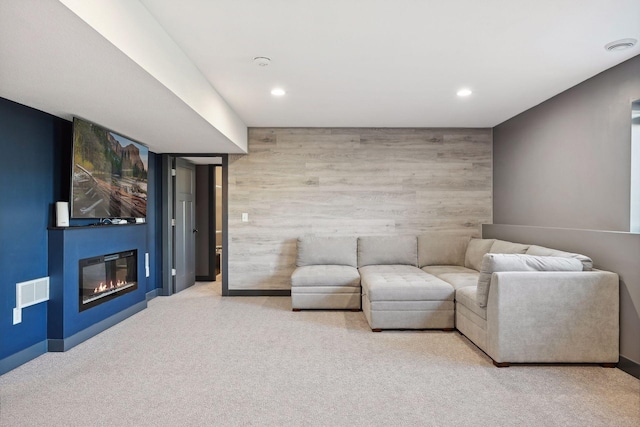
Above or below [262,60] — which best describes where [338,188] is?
below

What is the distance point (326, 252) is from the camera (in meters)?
5.25

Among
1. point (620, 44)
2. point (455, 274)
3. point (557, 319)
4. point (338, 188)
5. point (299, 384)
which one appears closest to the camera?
point (299, 384)

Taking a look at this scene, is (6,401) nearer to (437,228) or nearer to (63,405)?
(63,405)

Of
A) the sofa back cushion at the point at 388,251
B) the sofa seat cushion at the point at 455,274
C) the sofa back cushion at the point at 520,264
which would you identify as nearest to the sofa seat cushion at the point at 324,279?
the sofa back cushion at the point at 388,251

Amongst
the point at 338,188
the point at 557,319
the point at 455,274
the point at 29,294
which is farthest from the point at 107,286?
the point at 557,319

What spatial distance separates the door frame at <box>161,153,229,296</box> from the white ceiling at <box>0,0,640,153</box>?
134 cm

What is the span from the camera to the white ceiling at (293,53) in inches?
83.0

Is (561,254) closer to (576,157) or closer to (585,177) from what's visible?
(585,177)

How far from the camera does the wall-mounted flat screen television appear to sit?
3520mm

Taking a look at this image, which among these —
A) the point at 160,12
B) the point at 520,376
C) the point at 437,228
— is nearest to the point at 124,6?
the point at 160,12

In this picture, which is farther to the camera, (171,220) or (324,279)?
(171,220)

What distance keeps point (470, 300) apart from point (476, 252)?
150 centimetres

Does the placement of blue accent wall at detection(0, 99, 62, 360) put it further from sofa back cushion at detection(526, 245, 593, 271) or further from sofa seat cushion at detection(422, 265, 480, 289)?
sofa back cushion at detection(526, 245, 593, 271)

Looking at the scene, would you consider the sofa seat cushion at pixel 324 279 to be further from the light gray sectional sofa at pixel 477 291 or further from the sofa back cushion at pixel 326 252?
the sofa back cushion at pixel 326 252
